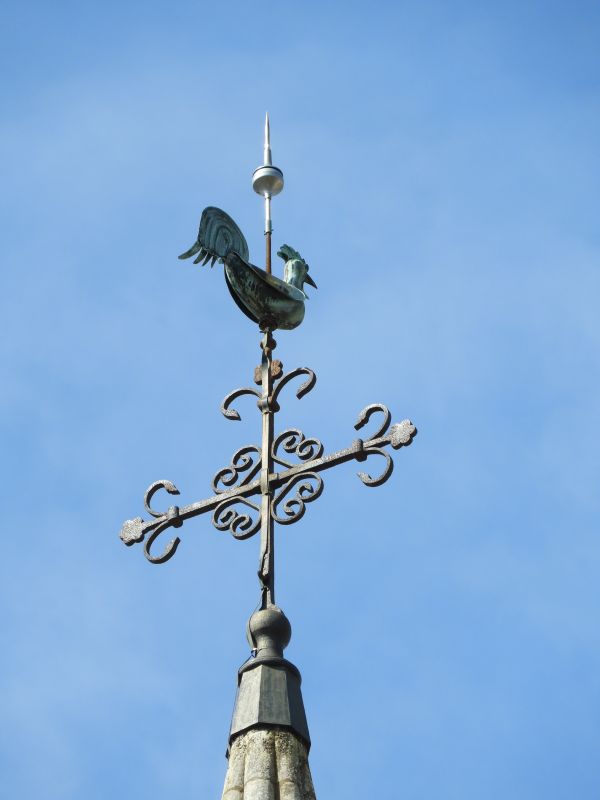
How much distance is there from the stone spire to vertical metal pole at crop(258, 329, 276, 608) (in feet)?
0.80

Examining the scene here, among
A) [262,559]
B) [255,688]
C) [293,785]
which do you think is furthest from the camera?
[262,559]

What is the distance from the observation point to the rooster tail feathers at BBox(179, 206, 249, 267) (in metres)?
9.30

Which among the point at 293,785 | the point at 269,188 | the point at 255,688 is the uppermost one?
the point at 269,188

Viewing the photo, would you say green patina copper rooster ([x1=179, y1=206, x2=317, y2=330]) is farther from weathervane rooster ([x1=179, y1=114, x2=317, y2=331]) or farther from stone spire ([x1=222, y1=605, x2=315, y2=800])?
stone spire ([x1=222, y1=605, x2=315, y2=800])

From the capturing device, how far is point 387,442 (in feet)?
27.8

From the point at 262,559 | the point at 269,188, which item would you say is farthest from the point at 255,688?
the point at 269,188

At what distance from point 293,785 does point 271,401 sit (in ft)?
8.81

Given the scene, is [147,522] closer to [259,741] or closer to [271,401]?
[271,401]

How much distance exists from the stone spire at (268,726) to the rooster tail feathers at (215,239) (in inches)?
97.5

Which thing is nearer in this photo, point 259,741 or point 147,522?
point 259,741

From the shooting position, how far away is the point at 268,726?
7.19 meters

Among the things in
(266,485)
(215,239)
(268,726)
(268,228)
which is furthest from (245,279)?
(268,726)

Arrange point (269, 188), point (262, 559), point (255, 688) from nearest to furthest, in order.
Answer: point (255, 688) → point (262, 559) → point (269, 188)

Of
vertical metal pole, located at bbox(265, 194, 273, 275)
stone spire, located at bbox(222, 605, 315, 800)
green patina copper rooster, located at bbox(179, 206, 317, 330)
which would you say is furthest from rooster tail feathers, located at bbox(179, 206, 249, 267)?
stone spire, located at bbox(222, 605, 315, 800)
